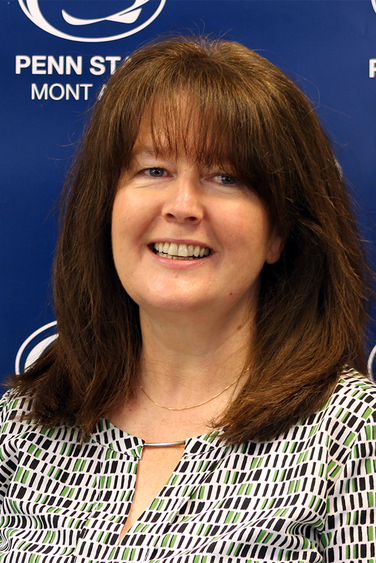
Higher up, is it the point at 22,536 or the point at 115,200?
the point at 115,200

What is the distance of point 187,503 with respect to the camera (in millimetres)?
1514

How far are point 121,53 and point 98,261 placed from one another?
695 millimetres

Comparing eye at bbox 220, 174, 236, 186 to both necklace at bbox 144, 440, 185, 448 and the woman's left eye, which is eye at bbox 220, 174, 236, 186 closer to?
the woman's left eye

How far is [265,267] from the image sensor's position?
181 centimetres

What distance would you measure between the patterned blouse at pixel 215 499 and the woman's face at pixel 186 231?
0.32m

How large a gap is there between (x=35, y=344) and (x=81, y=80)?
2.66 ft

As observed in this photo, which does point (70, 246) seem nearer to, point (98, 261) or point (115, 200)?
point (98, 261)

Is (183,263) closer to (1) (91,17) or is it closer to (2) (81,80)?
(2) (81,80)

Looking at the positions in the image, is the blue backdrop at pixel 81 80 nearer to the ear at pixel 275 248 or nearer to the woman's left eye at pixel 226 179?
the ear at pixel 275 248

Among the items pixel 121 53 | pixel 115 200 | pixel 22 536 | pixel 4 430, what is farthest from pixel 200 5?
pixel 22 536

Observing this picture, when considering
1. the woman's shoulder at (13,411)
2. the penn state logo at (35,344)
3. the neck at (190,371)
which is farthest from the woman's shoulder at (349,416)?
the penn state logo at (35,344)

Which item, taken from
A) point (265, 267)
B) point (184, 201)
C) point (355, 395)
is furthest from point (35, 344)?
point (355, 395)

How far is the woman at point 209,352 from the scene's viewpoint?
1.45 m

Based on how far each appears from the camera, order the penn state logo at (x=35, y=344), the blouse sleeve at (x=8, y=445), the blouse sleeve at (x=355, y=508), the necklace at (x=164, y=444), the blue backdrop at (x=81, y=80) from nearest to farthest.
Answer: the blouse sleeve at (x=355, y=508)
the necklace at (x=164, y=444)
the blouse sleeve at (x=8, y=445)
the blue backdrop at (x=81, y=80)
the penn state logo at (x=35, y=344)
